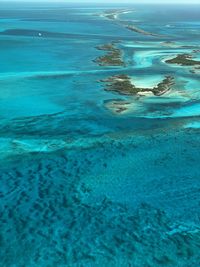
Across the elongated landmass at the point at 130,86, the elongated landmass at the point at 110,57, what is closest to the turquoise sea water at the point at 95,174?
the elongated landmass at the point at 130,86

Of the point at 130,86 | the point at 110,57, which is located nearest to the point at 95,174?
the point at 130,86

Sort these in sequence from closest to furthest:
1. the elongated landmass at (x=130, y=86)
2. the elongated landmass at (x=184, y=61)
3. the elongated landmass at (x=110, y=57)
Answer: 1. the elongated landmass at (x=130, y=86)
2. the elongated landmass at (x=110, y=57)
3. the elongated landmass at (x=184, y=61)

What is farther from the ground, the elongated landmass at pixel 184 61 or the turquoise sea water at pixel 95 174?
the turquoise sea water at pixel 95 174

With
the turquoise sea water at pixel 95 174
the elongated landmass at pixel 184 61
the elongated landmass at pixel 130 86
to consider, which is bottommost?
the elongated landmass at pixel 184 61

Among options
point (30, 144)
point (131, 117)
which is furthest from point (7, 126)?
point (131, 117)

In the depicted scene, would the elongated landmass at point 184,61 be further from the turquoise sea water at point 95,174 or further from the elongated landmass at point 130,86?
the turquoise sea water at point 95,174

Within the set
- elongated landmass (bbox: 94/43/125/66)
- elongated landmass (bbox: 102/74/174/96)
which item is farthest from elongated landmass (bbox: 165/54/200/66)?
elongated landmass (bbox: 102/74/174/96)

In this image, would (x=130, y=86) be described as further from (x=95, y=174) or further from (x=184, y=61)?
(x=95, y=174)

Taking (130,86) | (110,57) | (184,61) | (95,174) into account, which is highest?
(95,174)
